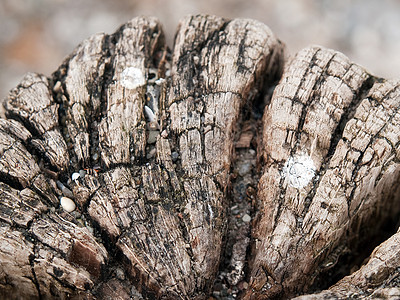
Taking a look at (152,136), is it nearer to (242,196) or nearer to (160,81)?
(160,81)

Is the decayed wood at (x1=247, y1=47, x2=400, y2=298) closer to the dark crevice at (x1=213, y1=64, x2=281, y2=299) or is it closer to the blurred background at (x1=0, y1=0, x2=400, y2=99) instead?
the dark crevice at (x1=213, y1=64, x2=281, y2=299)

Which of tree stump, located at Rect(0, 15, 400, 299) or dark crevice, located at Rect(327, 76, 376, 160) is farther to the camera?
dark crevice, located at Rect(327, 76, 376, 160)

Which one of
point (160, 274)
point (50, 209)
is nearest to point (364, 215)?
point (160, 274)

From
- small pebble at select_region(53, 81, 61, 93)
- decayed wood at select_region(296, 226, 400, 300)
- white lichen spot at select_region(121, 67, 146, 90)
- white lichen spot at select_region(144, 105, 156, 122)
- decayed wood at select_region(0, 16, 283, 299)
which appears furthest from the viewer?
small pebble at select_region(53, 81, 61, 93)

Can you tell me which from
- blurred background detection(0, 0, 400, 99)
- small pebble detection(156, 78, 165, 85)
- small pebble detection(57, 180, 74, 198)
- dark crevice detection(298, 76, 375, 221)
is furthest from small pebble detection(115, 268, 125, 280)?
blurred background detection(0, 0, 400, 99)

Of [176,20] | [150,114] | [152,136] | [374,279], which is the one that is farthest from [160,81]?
[176,20]

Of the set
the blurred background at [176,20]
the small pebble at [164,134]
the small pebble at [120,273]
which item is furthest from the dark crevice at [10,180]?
the blurred background at [176,20]

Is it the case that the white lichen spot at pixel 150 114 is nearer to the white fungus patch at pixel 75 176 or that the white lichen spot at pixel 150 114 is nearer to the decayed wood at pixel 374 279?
the white fungus patch at pixel 75 176

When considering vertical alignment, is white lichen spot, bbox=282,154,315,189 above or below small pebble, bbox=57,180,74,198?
above
